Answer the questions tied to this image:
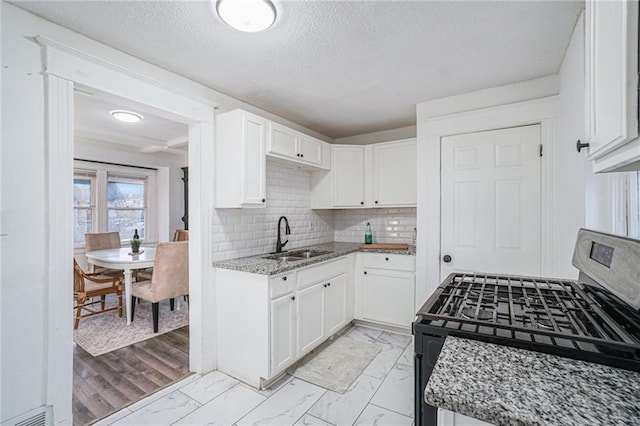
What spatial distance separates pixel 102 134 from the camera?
4.30m

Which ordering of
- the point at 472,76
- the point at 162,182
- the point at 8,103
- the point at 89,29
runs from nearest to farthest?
the point at 8,103 → the point at 89,29 → the point at 472,76 → the point at 162,182

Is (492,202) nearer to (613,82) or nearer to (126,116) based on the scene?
(613,82)

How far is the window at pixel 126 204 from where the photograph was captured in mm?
5148

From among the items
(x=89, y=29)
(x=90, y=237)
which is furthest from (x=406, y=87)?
(x=90, y=237)

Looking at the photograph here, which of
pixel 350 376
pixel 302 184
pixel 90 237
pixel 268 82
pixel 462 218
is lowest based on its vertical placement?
pixel 350 376

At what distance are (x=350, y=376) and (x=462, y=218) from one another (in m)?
1.67

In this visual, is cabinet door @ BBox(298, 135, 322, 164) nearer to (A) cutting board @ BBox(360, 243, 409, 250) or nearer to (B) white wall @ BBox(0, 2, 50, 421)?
(A) cutting board @ BBox(360, 243, 409, 250)

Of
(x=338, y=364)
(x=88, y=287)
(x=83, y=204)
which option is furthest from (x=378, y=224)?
(x=83, y=204)

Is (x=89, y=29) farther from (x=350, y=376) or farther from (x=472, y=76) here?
(x=350, y=376)

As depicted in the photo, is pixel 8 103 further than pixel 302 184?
No

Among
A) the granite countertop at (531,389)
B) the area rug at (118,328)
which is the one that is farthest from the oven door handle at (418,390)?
the area rug at (118,328)

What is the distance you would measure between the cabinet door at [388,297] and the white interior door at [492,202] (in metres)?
0.52

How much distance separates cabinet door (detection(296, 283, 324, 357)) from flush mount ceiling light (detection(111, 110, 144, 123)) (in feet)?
8.81

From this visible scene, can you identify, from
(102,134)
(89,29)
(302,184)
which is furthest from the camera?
(102,134)
